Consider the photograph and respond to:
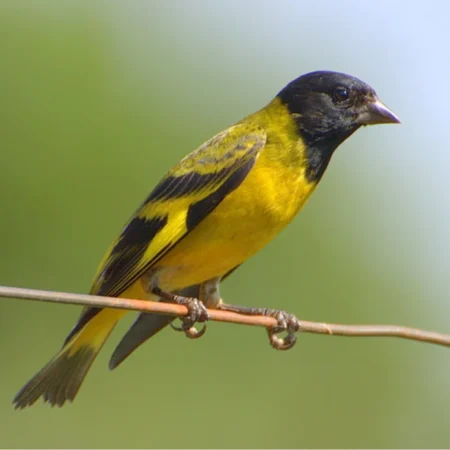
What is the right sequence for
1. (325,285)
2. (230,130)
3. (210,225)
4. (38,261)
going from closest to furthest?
(210,225) < (230,130) < (38,261) < (325,285)

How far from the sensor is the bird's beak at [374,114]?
19.7 feet

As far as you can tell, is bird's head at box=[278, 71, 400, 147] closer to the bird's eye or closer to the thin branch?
the bird's eye

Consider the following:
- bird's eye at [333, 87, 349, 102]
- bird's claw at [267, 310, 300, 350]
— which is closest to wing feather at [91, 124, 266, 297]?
bird's eye at [333, 87, 349, 102]

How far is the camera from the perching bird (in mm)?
5539

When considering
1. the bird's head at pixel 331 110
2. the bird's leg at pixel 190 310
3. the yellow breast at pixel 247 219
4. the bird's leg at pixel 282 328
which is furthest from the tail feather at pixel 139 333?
the bird's head at pixel 331 110

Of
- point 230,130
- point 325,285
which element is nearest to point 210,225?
point 230,130

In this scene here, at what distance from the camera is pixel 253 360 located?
1100 cm

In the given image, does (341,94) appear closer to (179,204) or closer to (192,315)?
(179,204)

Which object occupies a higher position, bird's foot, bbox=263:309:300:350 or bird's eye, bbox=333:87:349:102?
bird's eye, bbox=333:87:349:102

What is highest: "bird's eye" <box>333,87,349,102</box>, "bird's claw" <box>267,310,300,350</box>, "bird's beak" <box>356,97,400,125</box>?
"bird's eye" <box>333,87,349,102</box>

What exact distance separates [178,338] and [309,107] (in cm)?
533

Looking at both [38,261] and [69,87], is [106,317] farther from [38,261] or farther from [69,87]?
[69,87]

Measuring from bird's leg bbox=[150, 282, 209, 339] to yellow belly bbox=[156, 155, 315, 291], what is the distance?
0.41ft

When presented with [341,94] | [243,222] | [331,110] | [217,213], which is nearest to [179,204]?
[217,213]
